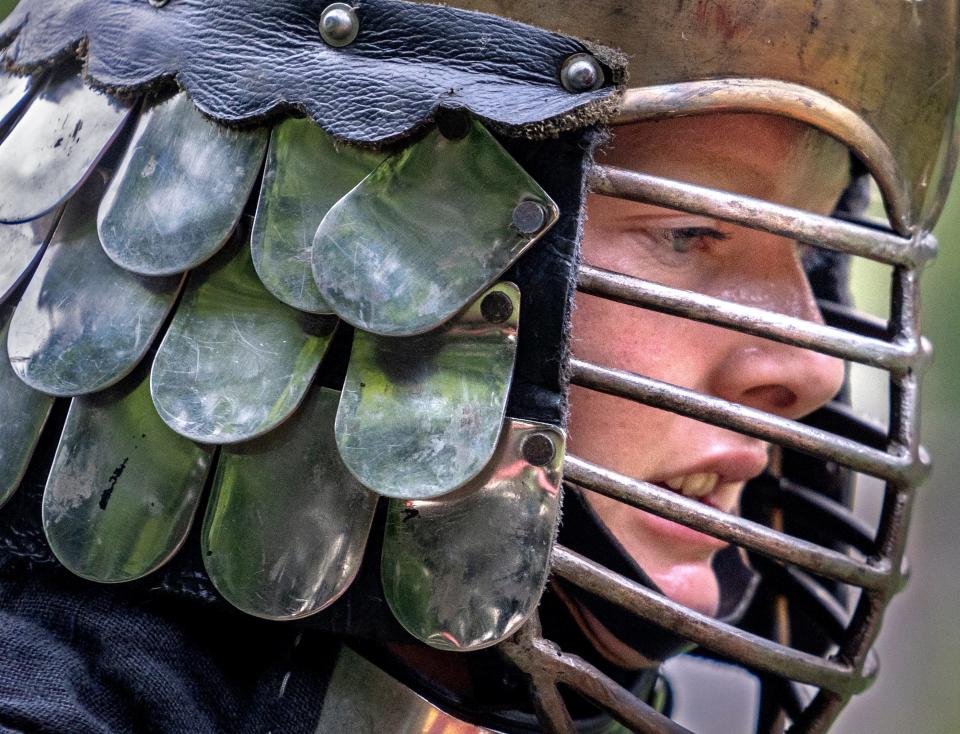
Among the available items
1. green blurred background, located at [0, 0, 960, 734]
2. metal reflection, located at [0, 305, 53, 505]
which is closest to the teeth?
metal reflection, located at [0, 305, 53, 505]

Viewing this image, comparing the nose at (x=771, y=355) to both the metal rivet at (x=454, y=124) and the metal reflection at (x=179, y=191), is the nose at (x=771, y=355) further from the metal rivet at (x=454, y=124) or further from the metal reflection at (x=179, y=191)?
the metal reflection at (x=179, y=191)

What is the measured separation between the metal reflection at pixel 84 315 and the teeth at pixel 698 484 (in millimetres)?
529

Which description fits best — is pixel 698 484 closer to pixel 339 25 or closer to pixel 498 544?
pixel 498 544

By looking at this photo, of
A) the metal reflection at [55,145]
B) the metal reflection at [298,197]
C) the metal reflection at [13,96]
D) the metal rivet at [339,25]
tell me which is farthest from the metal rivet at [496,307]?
the metal reflection at [13,96]

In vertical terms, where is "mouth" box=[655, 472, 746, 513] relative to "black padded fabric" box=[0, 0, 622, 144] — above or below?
below

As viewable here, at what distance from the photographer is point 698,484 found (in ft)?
3.59

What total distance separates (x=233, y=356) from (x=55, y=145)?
0.25 metres

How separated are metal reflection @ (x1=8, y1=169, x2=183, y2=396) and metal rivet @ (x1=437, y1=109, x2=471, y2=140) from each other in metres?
0.23

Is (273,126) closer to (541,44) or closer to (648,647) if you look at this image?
(541,44)

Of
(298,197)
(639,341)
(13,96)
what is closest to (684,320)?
(639,341)

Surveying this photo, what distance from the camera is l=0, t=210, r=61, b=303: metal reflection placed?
33.8 inches

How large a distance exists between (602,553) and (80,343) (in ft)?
1.48

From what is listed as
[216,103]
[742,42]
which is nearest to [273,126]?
[216,103]

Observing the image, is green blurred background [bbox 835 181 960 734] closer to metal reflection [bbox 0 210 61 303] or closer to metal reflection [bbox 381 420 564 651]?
metal reflection [bbox 381 420 564 651]
